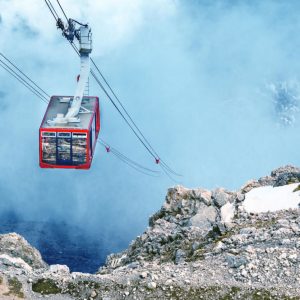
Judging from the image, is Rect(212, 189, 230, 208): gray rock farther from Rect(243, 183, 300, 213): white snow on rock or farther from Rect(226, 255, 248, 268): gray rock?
Rect(226, 255, 248, 268): gray rock

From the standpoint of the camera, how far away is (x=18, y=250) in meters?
66.4

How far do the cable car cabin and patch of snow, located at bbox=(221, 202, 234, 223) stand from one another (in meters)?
12.1

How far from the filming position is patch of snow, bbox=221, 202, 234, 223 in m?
52.6

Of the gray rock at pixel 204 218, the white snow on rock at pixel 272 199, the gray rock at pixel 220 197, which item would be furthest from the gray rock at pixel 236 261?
the gray rock at pixel 220 197

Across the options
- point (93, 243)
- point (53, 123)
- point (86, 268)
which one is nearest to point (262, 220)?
point (53, 123)

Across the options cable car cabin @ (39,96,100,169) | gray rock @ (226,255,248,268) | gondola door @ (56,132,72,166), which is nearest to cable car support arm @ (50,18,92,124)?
cable car cabin @ (39,96,100,169)

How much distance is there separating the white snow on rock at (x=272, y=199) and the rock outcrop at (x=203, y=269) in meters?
0.77

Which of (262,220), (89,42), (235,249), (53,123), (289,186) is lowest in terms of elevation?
(235,249)

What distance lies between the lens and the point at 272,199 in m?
52.5

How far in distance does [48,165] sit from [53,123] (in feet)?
12.1

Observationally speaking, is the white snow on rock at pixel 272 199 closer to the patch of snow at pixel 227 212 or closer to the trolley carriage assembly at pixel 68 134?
the patch of snow at pixel 227 212

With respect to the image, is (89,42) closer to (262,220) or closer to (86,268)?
(262,220)

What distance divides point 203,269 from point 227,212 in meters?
12.4

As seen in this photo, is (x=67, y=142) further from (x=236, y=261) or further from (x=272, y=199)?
(x=236, y=261)
